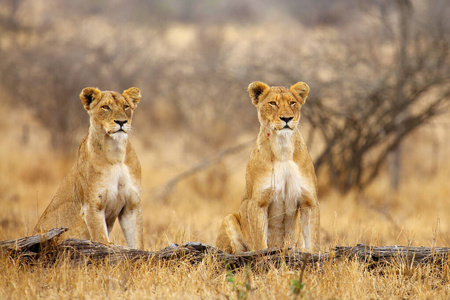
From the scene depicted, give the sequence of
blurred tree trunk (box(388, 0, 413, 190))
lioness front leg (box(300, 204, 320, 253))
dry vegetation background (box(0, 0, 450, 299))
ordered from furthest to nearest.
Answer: blurred tree trunk (box(388, 0, 413, 190))
lioness front leg (box(300, 204, 320, 253))
dry vegetation background (box(0, 0, 450, 299))

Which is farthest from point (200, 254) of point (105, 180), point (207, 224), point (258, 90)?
point (207, 224)

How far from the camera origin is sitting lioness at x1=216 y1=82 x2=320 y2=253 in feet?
17.5

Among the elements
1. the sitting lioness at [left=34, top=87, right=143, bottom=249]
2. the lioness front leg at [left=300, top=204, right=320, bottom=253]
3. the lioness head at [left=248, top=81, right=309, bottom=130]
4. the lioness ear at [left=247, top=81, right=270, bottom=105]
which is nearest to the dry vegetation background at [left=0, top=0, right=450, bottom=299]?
the lioness front leg at [left=300, top=204, right=320, bottom=253]

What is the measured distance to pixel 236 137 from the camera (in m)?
17.5

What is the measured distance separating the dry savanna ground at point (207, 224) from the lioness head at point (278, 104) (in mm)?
889

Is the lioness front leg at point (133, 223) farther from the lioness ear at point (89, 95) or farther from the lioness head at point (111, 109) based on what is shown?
the lioness ear at point (89, 95)

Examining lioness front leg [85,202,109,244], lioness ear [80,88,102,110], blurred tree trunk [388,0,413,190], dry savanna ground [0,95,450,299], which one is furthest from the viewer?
blurred tree trunk [388,0,413,190]

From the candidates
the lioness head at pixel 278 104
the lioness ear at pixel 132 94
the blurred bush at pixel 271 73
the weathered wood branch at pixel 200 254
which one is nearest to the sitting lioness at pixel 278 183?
the lioness head at pixel 278 104

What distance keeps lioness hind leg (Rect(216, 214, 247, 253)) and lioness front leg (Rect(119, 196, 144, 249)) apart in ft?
2.29

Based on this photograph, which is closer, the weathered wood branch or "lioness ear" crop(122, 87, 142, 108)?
the weathered wood branch

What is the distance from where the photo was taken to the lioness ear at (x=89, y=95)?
5723 mm

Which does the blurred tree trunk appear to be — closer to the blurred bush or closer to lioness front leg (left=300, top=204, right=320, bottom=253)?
the blurred bush

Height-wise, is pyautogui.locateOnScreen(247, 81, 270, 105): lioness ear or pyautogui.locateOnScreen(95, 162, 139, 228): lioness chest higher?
pyautogui.locateOnScreen(247, 81, 270, 105): lioness ear

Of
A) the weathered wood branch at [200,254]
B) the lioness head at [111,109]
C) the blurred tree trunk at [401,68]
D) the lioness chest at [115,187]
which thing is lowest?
the weathered wood branch at [200,254]
